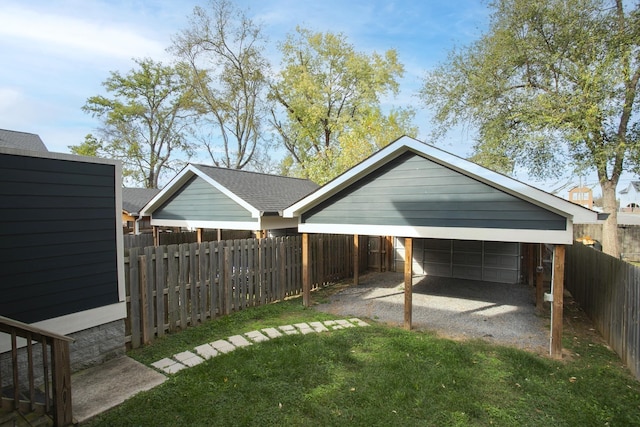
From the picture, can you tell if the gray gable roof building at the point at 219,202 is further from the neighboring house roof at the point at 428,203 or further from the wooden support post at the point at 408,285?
the wooden support post at the point at 408,285

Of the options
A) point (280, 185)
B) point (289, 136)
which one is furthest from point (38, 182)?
point (289, 136)

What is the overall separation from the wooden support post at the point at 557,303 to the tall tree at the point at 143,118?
A: 33.4 meters

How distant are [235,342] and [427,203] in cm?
445

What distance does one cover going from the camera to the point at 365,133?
25.0 metres

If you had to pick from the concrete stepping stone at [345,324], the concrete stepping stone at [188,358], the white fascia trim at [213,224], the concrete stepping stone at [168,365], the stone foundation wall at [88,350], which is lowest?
the concrete stepping stone at [345,324]

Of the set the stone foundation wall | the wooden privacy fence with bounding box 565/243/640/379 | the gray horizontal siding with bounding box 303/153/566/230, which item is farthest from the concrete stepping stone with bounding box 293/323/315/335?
the wooden privacy fence with bounding box 565/243/640/379

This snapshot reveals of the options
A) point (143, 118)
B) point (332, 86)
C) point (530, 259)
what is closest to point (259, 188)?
point (530, 259)

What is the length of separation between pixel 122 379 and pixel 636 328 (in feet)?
23.5

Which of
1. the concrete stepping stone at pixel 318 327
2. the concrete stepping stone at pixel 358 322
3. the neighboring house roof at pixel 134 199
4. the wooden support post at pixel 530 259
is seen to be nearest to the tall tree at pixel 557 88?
the wooden support post at pixel 530 259

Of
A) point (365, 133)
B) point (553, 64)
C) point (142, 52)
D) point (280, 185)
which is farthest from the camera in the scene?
point (142, 52)

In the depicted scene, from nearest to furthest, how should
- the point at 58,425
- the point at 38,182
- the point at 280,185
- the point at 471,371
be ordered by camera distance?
the point at 58,425, the point at 38,182, the point at 471,371, the point at 280,185

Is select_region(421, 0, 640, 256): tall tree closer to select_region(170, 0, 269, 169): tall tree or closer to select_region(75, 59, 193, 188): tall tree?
select_region(170, 0, 269, 169): tall tree

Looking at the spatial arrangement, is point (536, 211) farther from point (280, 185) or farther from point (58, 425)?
point (280, 185)

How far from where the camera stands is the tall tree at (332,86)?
90.4 ft
